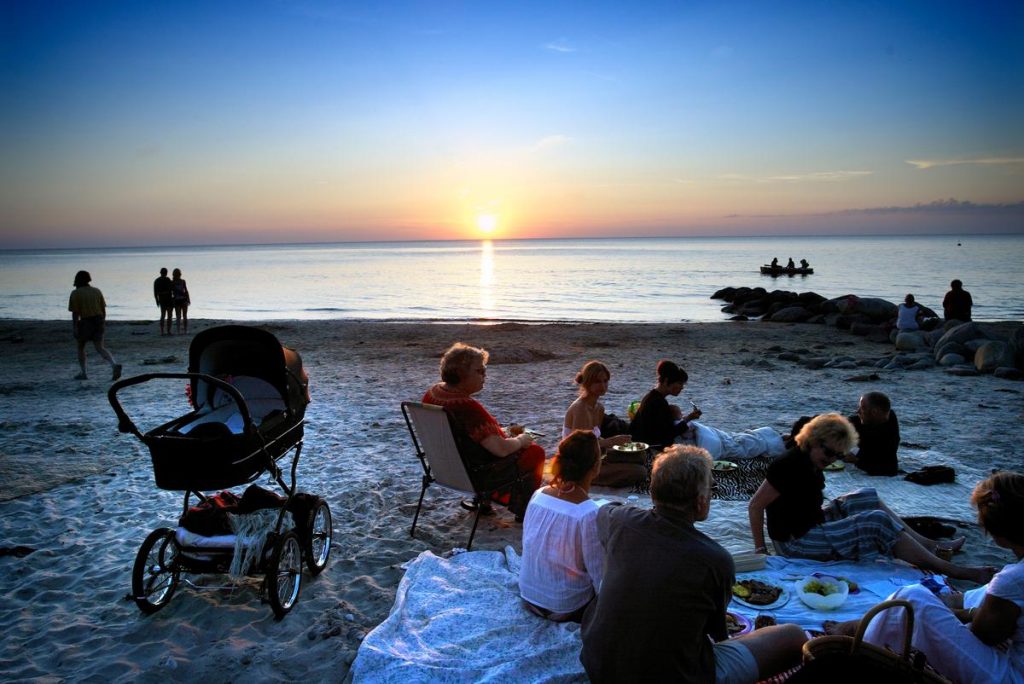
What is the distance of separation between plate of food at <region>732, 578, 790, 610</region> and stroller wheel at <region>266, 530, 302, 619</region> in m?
2.84

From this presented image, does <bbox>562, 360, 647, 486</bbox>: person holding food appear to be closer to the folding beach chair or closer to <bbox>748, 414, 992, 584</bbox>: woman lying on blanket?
the folding beach chair

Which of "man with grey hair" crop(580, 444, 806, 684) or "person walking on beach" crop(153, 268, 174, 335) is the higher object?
"person walking on beach" crop(153, 268, 174, 335)

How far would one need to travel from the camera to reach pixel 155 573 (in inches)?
165

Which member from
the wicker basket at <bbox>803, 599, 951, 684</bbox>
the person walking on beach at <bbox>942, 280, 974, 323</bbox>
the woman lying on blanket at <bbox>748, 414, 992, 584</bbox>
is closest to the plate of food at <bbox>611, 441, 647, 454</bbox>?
the woman lying on blanket at <bbox>748, 414, 992, 584</bbox>

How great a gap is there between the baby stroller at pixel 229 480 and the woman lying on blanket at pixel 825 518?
127 inches

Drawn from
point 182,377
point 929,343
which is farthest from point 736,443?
point 929,343

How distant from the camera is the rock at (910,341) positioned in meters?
15.2

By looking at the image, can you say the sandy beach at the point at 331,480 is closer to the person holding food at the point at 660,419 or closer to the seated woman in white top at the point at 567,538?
the person holding food at the point at 660,419

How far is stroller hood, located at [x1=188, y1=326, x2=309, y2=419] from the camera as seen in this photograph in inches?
200

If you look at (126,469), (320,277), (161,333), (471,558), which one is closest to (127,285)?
(320,277)

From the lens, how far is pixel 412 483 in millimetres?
6648

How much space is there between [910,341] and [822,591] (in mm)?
13743

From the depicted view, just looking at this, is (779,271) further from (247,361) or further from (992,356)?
(247,361)

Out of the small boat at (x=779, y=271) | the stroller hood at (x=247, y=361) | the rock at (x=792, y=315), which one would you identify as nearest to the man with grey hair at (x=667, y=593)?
the stroller hood at (x=247, y=361)
